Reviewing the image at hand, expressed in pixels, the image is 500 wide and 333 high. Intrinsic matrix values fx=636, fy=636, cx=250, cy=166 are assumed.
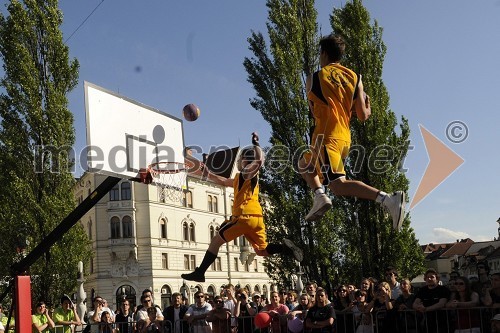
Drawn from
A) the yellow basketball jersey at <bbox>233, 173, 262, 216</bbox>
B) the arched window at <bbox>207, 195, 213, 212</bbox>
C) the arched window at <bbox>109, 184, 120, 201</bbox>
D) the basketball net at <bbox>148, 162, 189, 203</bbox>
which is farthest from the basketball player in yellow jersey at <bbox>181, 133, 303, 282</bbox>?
the arched window at <bbox>207, 195, 213, 212</bbox>

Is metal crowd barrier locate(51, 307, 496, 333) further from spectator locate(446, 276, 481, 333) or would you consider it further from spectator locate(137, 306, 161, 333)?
spectator locate(137, 306, 161, 333)

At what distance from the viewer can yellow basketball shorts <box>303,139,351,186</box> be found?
6.02 meters

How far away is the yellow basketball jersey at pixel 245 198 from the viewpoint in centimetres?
816

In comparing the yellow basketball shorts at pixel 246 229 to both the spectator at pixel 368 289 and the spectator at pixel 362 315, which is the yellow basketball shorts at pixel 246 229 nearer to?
the spectator at pixel 362 315

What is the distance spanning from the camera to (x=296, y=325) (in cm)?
1070

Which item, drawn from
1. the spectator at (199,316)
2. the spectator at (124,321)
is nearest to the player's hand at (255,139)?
the spectator at (199,316)

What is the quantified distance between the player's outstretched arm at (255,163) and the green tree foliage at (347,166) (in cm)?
1712

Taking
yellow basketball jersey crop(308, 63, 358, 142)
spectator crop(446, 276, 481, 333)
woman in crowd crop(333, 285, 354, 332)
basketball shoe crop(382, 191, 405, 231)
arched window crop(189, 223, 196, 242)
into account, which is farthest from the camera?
arched window crop(189, 223, 196, 242)

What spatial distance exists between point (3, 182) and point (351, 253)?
14916mm

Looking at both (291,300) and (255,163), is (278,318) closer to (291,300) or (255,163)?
(291,300)

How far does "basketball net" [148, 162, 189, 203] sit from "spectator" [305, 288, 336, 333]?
10.6 feet

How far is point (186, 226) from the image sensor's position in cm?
5759

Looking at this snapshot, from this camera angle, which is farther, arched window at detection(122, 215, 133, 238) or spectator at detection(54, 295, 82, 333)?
arched window at detection(122, 215, 133, 238)

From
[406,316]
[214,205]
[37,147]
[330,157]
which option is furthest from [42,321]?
[214,205]
